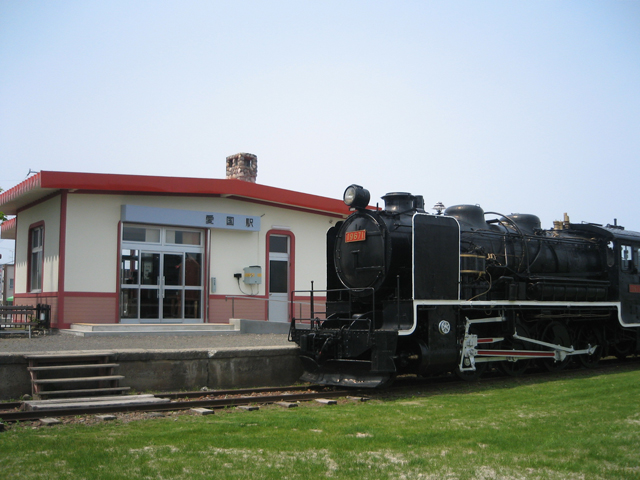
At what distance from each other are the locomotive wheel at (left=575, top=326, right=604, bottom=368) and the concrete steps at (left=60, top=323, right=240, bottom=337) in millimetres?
8359

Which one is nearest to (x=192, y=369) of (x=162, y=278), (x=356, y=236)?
(x=356, y=236)

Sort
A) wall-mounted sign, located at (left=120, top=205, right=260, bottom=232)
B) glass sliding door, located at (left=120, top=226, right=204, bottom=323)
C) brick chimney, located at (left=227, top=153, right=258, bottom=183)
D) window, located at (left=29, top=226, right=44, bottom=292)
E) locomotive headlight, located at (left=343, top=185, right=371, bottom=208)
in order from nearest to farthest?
locomotive headlight, located at (left=343, top=185, right=371, bottom=208)
wall-mounted sign, located at (left=120, top=205, right=260, bottom=232)
glass sliding door, located at (left=120, top=226, right=204, bottom=323)
window, located at (left=29, top=226, right=44, bottom=292)
brick chimney, located at (left=227, top=153, right=258, bottom=183)

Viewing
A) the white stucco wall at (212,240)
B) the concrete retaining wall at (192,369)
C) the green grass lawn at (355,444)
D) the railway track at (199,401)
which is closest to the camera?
the green grass lawn at (355,444)

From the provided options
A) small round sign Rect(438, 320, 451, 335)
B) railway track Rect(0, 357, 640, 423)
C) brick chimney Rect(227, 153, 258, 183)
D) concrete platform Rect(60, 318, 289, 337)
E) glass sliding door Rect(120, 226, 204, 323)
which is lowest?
railway track Rect(0, 357, 640, 423)

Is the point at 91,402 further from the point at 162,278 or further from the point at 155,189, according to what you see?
the point at 155,189

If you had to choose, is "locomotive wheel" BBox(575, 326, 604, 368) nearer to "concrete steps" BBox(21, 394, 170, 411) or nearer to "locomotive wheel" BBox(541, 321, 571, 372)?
"locomotive wheel" BBox(541, 321, 571, 372)

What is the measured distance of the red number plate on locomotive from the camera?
34.6ft

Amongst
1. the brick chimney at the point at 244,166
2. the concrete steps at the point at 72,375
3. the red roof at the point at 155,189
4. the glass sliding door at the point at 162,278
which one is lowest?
the concrete steps at the point at 72,375

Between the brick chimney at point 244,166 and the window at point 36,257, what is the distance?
6348mm

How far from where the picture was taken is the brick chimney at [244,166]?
66.4 ft

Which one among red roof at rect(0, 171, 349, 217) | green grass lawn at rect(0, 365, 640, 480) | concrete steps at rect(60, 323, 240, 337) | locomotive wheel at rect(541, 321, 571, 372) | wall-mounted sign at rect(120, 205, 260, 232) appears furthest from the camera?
wall-mounted sign at rect(120, 205, 260, 232)

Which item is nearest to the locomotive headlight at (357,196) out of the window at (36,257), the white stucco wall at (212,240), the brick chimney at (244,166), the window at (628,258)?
the window at (628,258)

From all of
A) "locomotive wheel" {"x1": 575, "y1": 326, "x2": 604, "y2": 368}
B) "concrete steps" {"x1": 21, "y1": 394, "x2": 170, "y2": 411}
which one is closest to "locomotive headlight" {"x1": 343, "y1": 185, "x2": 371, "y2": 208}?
"concrete steps" {"x1": 21, "y1": 394, "x2": 170, "y2": 411}

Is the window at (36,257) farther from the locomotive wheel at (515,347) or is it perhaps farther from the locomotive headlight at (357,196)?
the locomotive wheel at (515,347)
